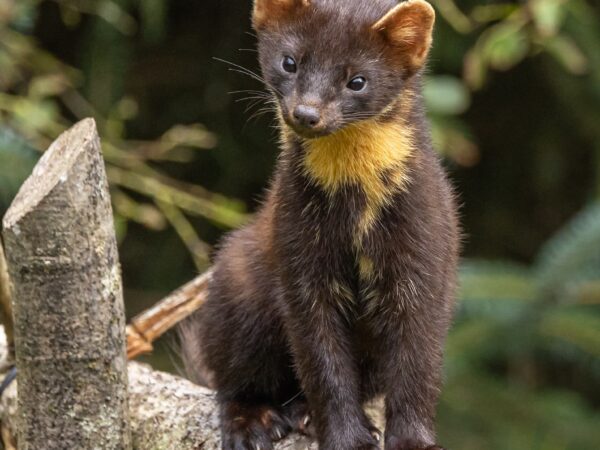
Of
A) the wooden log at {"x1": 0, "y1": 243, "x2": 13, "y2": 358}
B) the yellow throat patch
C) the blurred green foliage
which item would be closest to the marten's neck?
the yellow throat patch

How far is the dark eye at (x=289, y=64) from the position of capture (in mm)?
2725

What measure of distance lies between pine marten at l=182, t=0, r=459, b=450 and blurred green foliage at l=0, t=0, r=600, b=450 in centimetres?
133

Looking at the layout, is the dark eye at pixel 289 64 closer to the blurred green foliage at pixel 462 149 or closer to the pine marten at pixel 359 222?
the pine marten at pixel 359 222

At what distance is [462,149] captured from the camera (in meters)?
4.72

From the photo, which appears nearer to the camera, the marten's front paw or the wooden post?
the wooden post

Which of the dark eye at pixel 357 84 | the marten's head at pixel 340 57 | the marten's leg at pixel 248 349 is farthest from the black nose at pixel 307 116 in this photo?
the marten's leg at pixel 248 349

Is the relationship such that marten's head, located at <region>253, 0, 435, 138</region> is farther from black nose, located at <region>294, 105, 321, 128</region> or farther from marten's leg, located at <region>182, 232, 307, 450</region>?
marten's leg, located at <region>182, 232, 307, 450</region>

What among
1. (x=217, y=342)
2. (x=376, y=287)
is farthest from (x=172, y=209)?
(x=376, y=287)

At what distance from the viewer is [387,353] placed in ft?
9.55

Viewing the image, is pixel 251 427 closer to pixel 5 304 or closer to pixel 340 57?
pixel 5 304

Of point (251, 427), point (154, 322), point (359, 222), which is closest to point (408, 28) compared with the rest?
point (359, 222)

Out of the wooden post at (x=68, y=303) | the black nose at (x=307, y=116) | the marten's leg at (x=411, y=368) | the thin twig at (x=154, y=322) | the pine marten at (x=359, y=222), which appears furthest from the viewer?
the thin twig at (x=154, y=322)

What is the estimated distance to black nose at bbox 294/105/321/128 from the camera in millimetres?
2615

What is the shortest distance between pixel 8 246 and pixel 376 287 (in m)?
0.85
